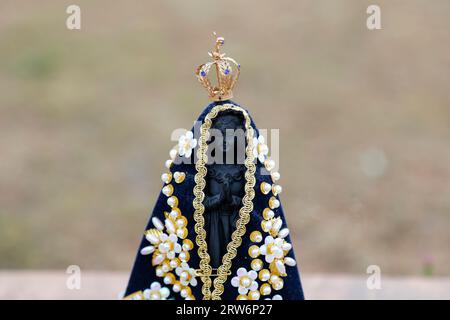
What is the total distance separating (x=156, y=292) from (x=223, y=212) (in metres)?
0.67

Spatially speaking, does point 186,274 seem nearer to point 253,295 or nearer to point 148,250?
point 148,250

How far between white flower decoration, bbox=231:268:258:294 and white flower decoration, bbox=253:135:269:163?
0.65 meters

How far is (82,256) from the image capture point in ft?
23.2

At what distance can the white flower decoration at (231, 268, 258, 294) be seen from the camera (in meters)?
3.92

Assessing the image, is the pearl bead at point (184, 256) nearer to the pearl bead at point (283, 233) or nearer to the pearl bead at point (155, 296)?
the pearl bead at point (155, 296)

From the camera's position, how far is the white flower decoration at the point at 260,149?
3.90 meters

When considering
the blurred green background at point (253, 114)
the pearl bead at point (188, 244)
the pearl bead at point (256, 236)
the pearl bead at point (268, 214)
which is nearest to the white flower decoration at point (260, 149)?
the pearl bead at point (268, 214)

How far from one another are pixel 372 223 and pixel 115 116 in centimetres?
376

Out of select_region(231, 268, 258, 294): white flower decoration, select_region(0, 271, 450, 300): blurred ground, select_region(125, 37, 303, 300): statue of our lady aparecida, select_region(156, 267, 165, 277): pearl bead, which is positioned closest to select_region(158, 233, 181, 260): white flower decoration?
select_region(125, 37, 303, 300): statue of our lady aparecida

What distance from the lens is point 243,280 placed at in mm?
3914

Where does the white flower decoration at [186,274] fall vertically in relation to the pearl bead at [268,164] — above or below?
below

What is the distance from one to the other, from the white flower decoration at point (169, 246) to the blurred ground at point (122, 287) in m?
1.38
